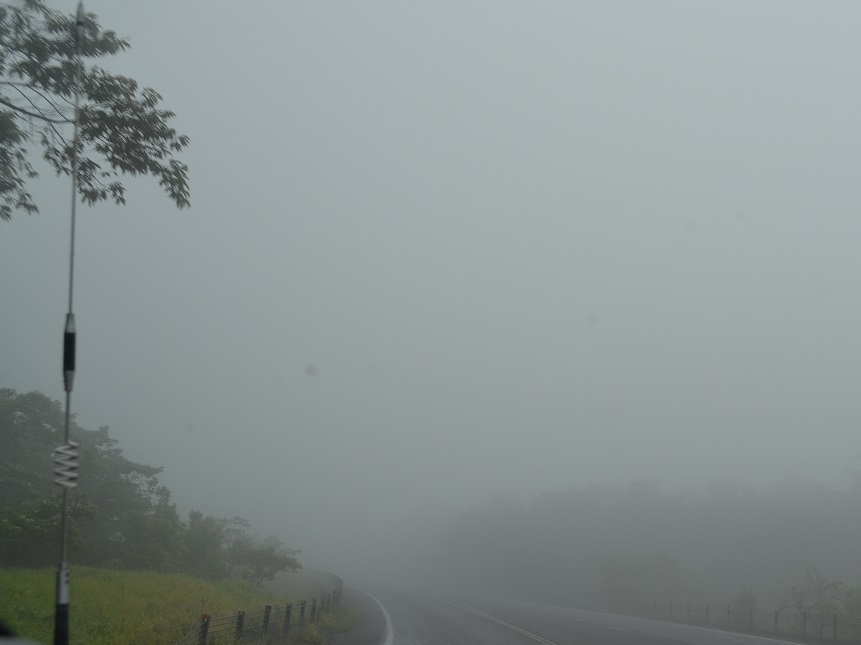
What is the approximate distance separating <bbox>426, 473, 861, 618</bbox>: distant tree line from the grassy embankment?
23631mm

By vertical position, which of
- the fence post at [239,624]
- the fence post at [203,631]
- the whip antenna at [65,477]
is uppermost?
the whip antenna at [65,477]

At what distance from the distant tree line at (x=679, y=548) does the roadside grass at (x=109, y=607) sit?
24.2 meters

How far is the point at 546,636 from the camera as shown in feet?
70.1

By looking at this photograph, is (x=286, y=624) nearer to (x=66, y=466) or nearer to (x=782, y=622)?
(x=66, y=466)

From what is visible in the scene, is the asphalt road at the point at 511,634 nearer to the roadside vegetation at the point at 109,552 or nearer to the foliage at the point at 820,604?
the roadside vegetation at the point at 109,552

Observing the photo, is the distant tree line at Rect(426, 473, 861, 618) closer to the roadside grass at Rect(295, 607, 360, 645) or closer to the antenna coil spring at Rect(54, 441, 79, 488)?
the roadside grass at Rect(295, 607, 360, 645)

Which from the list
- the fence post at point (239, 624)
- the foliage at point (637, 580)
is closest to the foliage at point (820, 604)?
the foliage at point (637, 580)

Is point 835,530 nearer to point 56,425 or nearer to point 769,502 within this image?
point 769,502

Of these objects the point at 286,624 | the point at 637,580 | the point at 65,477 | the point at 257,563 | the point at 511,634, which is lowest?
the point at 637,580

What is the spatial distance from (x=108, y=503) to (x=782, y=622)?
3254 cm

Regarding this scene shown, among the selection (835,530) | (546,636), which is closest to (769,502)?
(835,530)

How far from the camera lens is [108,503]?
113ft

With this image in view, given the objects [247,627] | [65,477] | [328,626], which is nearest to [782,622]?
[328,626]

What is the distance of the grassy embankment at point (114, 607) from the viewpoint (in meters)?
12.6
